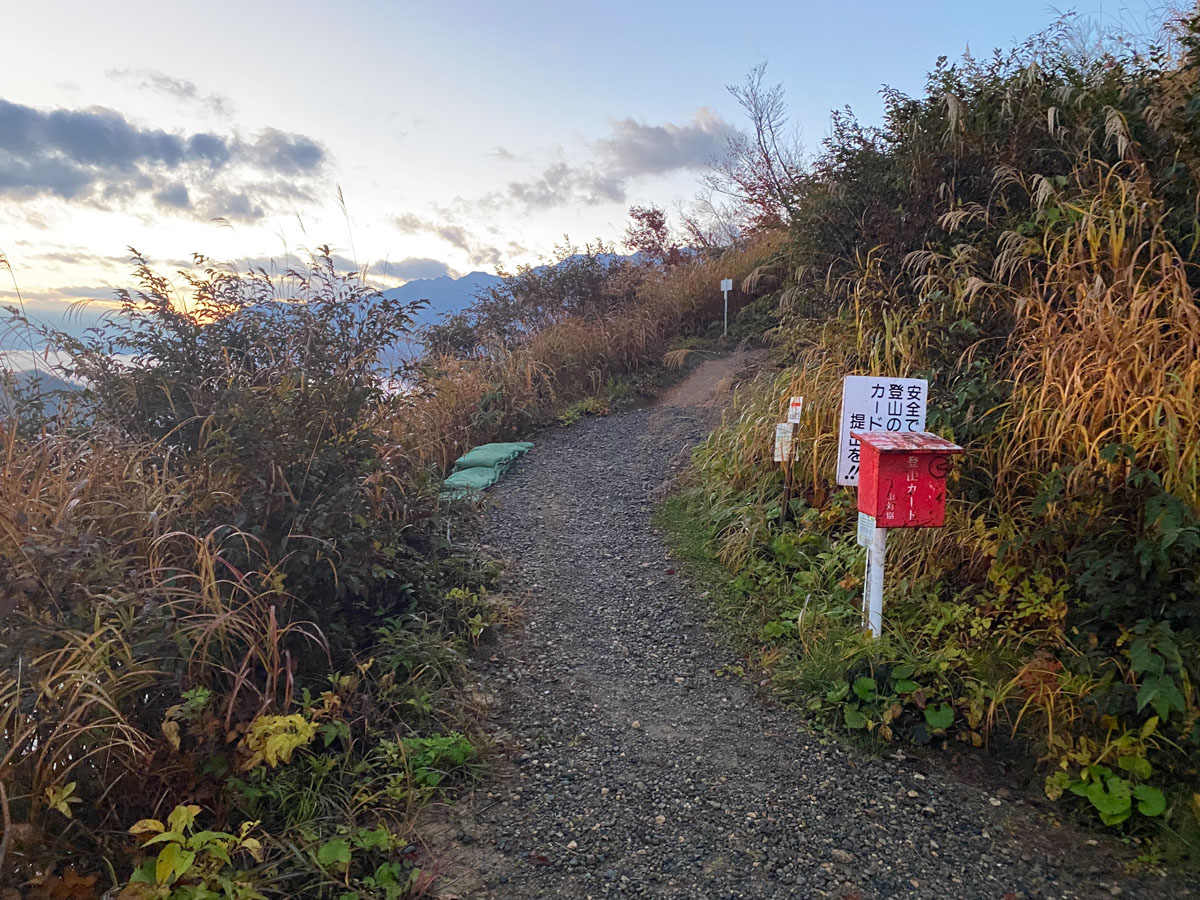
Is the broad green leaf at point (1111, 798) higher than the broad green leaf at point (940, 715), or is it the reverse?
the broad green leaf at point (940, 715)

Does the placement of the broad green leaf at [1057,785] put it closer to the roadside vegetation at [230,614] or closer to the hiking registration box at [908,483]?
the hiking registration box at [908,483]

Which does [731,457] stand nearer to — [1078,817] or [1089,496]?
[1089,496]

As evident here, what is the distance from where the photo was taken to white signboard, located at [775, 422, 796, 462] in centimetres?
447

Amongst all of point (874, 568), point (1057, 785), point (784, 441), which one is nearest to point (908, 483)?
point (874, 568)

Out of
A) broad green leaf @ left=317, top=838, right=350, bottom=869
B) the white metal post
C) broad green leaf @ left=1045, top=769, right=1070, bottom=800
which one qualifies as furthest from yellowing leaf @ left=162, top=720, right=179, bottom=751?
broad green leaf @ left=1045, top=769, right=1070, bottom=800

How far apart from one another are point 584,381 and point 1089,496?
719 centimetres

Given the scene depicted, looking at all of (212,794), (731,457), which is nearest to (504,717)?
(212,794)

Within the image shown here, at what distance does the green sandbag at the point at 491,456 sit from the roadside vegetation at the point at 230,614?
2193mm

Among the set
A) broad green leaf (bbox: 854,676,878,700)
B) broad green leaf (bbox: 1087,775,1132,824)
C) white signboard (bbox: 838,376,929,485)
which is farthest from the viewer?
white signboard (bbox: 838,376,929,485)

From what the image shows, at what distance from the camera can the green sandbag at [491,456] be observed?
23.1 feet

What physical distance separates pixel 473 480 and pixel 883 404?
397 centimetres

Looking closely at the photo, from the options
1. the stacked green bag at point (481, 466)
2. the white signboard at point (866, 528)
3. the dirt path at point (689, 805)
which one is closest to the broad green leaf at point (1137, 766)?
the dirt path at point (689, 805)

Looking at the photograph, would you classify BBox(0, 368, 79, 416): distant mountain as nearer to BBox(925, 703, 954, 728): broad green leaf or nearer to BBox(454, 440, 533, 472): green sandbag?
BBox(454, 440, 533, 472): green sandbag

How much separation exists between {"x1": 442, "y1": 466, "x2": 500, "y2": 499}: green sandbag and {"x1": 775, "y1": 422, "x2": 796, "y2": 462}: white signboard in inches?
100
